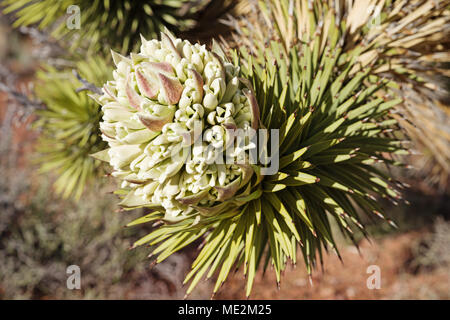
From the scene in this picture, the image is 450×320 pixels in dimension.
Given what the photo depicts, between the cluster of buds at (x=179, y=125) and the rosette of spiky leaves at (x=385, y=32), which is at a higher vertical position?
the rosette of spiky leaves at (x=385, y=32)

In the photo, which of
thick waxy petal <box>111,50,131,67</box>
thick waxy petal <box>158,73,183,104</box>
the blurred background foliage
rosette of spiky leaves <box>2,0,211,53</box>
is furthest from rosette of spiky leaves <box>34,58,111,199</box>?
thick waxy petal <box>158,73,183,104</box>

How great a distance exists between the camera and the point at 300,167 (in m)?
1.26

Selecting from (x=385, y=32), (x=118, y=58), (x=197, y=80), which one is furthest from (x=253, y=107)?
(x=385, y=32)

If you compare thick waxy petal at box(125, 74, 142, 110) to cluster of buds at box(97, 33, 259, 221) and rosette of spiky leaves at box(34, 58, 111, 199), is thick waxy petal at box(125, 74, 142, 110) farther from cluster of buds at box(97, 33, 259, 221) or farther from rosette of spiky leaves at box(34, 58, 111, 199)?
rosette of spiky leaves at box(34, 58, 111, 199)

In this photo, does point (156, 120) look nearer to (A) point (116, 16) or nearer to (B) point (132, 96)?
(B) point (132, 96)

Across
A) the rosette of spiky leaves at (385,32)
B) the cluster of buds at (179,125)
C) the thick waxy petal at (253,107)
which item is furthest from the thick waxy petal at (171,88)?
the rosette of spiky leaves at (385,32)

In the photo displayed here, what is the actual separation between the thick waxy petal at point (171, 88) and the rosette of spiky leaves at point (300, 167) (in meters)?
0.28

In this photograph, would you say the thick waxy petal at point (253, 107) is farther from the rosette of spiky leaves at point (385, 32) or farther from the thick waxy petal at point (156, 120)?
the rosette of spiky leaves at point (385, 32)

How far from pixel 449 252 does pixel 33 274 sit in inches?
194

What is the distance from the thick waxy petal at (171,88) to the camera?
103 cm

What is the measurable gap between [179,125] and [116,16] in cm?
158

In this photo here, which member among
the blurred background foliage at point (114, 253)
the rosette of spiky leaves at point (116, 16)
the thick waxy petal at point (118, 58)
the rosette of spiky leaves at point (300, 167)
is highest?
the rosette of spiky leaves at point (116, 16)

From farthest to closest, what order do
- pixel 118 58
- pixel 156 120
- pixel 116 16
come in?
pixel 116 16, pixel 118 58, pixel 156 120

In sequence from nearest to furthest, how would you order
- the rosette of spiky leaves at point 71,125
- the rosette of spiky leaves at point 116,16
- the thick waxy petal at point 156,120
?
the thick waxy petal at point 156,120 → the rosette of spiky leaves at point 116,16 → the rosette of spiky leaves at point 71,125
